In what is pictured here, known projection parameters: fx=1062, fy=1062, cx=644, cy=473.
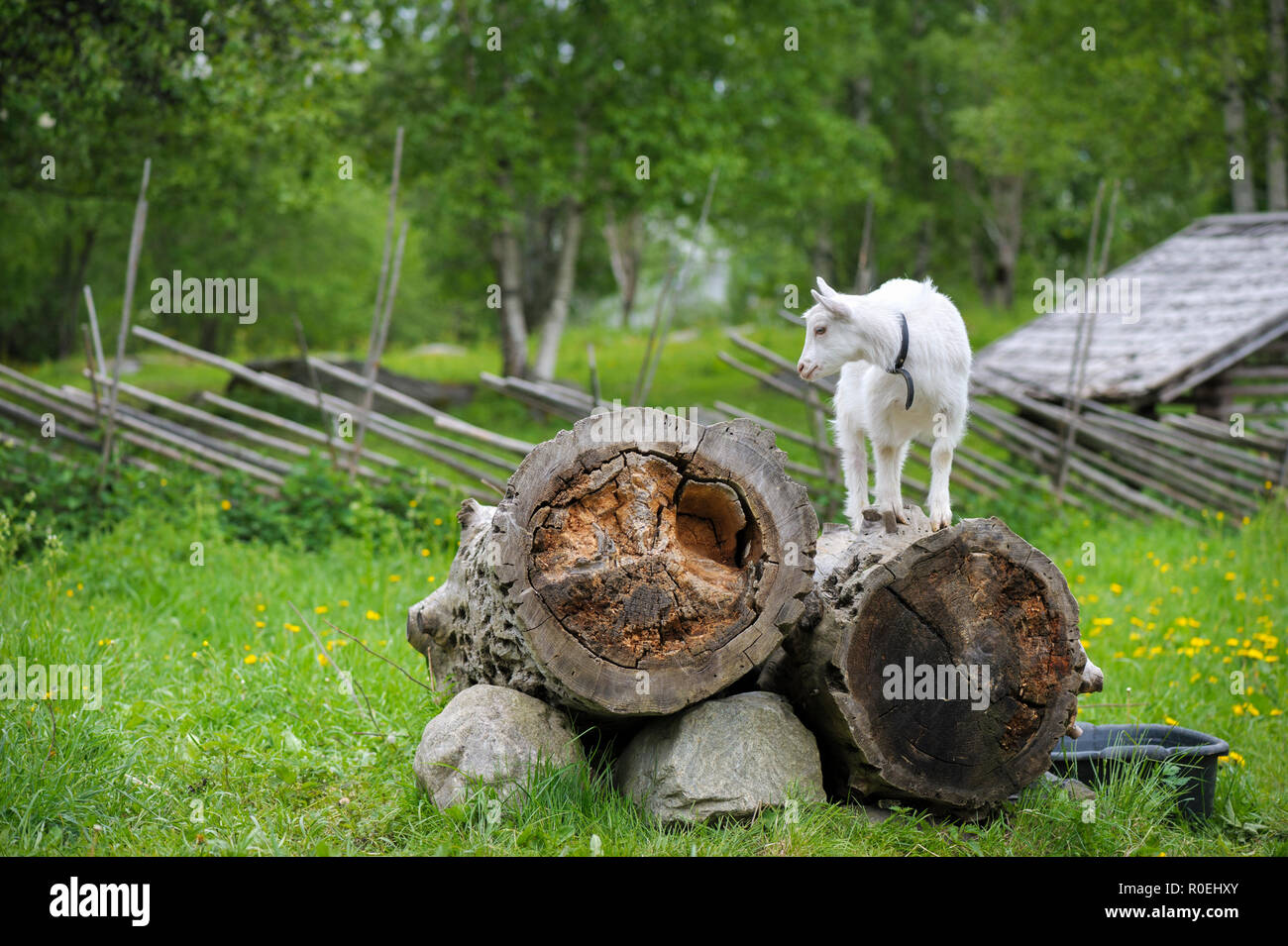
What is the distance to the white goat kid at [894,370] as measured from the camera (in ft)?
11.7

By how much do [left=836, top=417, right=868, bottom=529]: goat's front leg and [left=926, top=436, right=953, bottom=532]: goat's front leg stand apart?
0.35 m

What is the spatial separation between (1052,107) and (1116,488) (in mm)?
9034

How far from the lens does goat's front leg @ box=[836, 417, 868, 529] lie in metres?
4.12

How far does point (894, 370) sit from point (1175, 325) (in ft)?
27.4

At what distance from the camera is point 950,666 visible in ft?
12.2

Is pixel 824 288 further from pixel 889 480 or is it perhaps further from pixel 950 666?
pixel 950 666

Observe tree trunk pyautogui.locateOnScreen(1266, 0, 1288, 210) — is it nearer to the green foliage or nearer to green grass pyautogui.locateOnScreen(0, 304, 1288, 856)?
the green foliage

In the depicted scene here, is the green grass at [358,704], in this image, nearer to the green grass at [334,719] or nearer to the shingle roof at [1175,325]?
the green grass at [334,719]

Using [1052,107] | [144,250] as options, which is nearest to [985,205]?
[1052,107]

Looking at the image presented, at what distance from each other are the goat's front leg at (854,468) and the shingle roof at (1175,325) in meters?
6.56

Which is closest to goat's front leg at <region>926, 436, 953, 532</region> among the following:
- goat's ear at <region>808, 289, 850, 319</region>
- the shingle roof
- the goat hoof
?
goat's ear at <region>808, 289, 850, 319</region>

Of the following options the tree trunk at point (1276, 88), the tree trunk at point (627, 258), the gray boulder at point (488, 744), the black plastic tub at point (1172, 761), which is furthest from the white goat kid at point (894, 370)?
the tree trunk at point (627, 258)

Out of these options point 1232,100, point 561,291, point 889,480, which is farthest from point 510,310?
point 889,480

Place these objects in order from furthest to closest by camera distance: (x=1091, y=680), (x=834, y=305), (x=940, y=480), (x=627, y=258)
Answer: (x=627, y=258)
(x=1091, y=680)
(x=940, y=480)
(x=834, y=305)
